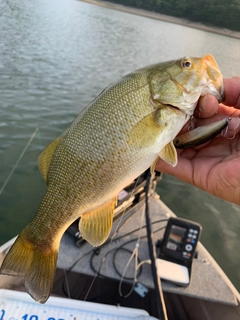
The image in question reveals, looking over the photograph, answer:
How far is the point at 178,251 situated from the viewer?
3.55 metres

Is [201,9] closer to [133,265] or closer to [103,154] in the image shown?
[133,265]

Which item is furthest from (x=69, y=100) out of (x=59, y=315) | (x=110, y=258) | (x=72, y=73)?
(x=59, y=315)

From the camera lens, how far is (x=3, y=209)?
214 inches

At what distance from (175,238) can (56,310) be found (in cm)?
167

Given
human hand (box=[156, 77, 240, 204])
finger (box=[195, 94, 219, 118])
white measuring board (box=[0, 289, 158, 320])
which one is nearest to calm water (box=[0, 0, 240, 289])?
white measuring board (box=[0, 289, 158, 320])

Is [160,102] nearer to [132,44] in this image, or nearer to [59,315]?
[59,315]

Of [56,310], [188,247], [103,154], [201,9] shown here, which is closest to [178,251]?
[188,247]

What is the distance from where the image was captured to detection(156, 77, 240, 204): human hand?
211cm

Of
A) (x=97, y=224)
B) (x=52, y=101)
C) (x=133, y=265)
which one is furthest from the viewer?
(x=52, y=101)

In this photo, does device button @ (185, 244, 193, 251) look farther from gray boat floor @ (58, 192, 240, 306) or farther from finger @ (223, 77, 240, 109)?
finger @ (223, 77, 240, 109)

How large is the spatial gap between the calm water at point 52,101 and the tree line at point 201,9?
3608cm

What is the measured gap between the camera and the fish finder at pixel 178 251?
3.31m

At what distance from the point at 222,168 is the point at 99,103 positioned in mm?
1009

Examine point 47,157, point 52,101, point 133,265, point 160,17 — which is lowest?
point 52,101
